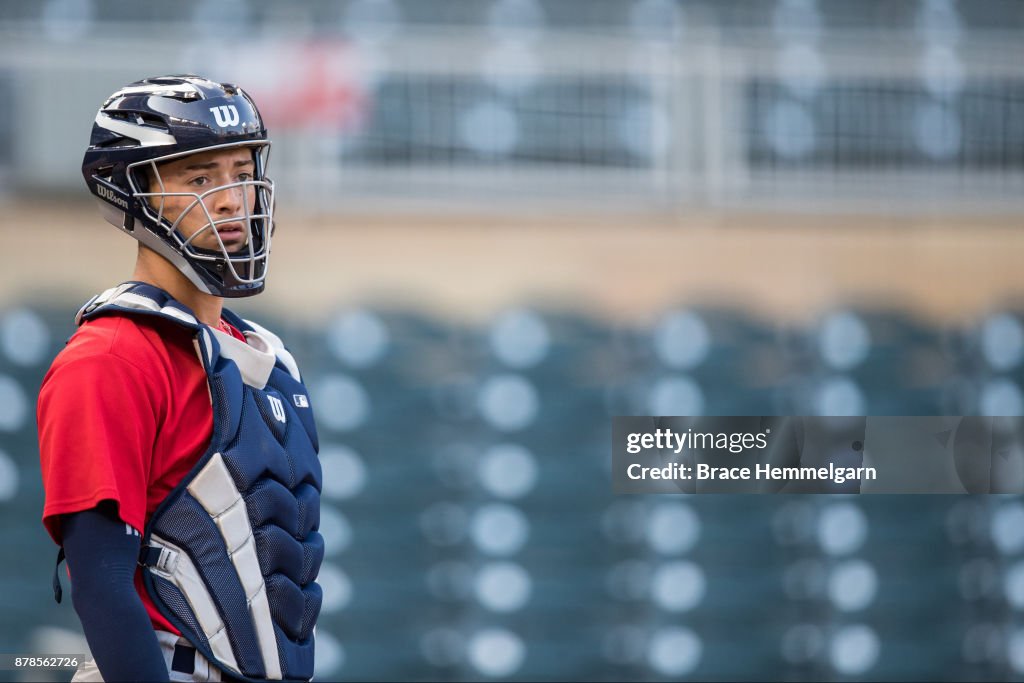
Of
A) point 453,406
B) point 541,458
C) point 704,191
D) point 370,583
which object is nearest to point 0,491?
point 370,583

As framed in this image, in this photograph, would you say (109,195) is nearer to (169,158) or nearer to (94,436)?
(169,158)

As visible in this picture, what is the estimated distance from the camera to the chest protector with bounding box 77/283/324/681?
1.27 metres

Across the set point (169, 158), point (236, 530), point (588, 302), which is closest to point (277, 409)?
point (236, 530)

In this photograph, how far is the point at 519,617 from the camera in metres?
4.27

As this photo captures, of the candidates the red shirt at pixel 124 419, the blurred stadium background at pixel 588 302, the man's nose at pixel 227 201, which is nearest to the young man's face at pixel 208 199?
the man's nose at pixel 227 201

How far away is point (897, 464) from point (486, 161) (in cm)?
194

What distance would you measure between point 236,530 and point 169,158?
43 cm

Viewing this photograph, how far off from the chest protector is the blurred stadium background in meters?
2.91

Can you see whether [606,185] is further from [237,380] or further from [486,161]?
A: [237,380]

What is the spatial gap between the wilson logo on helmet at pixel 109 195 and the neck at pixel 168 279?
2.2 inches

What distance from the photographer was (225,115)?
54.6 inches

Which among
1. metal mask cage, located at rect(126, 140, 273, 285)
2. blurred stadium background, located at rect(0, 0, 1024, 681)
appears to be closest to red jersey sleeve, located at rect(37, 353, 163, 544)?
metal mask cage, located at rect(126, 140, 273, 285)

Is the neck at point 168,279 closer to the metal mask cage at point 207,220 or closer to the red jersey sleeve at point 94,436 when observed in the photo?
the metal mask cage at point 207,220

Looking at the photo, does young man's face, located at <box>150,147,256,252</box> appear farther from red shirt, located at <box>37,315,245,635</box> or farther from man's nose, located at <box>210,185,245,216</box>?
red shirt, located at <box>37,315,245,635</box>
